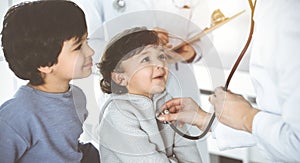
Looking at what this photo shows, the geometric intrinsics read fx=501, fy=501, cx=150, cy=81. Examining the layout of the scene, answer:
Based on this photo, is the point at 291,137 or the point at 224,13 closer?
the point at 291,137

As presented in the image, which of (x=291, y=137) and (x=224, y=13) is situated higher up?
(x=224, y=13)

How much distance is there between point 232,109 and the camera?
1.03m

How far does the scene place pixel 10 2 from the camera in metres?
1.13

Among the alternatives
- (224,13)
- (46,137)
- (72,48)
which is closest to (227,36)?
(224,13)

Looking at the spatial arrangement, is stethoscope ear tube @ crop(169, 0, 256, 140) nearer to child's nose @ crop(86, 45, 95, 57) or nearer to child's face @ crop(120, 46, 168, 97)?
child's face @ crop(120, 46, 168, 97)

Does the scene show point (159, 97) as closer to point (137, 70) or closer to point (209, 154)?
point (137, 70)

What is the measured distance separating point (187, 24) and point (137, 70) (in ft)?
0.47

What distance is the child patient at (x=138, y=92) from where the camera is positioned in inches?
41.2

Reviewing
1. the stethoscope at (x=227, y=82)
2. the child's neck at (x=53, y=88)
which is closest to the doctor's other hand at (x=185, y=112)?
the stethoscope at (x=227, y=82)

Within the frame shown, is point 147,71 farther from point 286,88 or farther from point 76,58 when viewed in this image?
point 286,88

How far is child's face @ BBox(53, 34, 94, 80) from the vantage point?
1.08 m

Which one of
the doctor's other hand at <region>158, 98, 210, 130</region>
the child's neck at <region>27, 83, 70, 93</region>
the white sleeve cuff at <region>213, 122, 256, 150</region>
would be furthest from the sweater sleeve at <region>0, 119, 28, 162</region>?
the white sleeve cuff at <region>213, 122, 256, 150</region>

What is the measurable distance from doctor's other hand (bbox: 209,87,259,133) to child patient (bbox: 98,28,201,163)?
0.10 metres

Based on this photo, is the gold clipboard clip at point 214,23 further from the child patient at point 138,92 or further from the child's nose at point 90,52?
the child's nose at point 90,52
